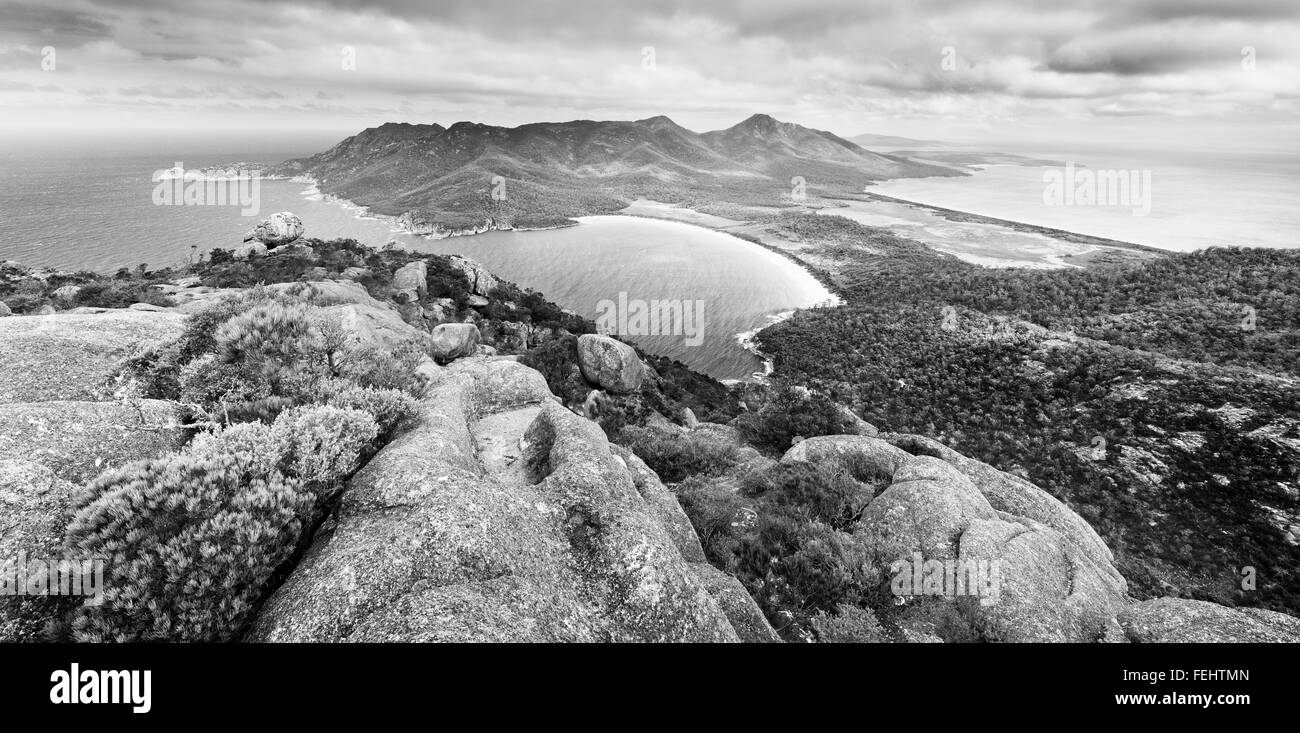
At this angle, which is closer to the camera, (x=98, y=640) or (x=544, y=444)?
(x=98, y=640)

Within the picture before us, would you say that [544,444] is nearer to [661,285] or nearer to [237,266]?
[237,266]

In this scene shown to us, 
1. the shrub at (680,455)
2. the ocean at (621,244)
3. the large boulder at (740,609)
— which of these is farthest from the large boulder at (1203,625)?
the ocean at (621,244)

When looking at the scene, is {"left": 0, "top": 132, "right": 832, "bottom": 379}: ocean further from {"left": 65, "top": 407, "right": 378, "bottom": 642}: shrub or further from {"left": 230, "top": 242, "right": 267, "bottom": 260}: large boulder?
{"left": 65, "top": 407, "right": 378, "bottom": 642}: shrub

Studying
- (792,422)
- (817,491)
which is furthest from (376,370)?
(792,422)

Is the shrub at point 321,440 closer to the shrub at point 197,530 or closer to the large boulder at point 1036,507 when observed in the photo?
the shrub at point 197,530

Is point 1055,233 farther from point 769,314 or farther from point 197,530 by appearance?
point 197,530

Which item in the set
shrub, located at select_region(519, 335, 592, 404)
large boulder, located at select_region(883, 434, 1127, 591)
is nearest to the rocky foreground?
large boulder, located at select_region(883, 434, 1127, 591)
